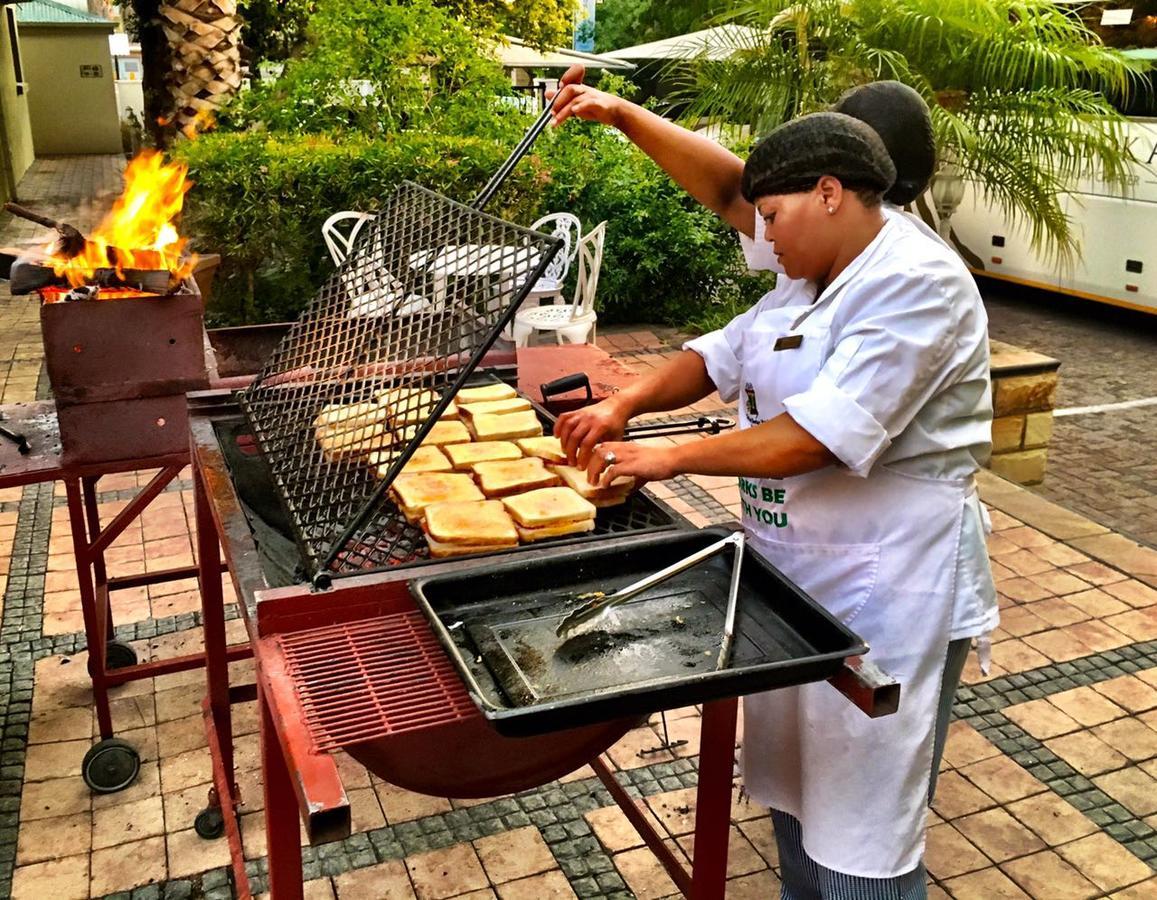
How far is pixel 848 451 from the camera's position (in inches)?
72.6

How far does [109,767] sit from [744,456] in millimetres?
2563

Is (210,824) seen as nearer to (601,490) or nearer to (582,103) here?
(601,490)

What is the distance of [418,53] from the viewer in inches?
364

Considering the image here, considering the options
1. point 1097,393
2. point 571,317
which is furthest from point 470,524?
point 1097,393

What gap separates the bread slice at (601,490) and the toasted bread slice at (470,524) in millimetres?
196

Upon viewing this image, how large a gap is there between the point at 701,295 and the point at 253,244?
4142 millimetres

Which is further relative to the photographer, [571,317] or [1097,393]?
[1097,393]

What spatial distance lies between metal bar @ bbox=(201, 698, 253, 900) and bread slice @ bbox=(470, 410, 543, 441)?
1.23 meters

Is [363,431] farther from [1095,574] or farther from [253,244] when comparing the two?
[253,244]

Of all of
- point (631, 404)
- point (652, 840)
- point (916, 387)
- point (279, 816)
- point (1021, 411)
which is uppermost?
point (916, 387)

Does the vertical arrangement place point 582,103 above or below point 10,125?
above

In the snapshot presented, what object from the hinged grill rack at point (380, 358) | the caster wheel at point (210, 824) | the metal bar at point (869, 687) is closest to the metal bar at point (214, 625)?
the caster wheel at point (210, 824)

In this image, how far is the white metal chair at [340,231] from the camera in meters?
7.60

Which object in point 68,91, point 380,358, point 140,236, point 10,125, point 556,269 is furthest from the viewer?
point 68,91
